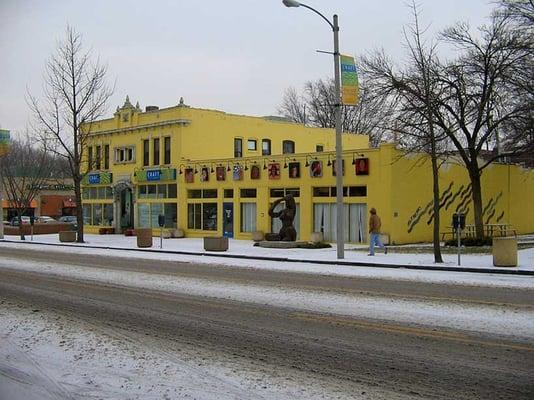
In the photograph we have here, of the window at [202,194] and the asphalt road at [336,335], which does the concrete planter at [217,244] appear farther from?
the asphalt road at [336,335]

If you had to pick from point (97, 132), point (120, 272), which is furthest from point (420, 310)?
point (97, 132)

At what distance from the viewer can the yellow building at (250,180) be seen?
30016 mm

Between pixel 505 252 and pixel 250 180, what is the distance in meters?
18.3

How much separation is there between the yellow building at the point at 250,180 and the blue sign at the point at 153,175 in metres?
0.15

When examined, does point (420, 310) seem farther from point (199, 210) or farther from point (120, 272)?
point (199, 210)

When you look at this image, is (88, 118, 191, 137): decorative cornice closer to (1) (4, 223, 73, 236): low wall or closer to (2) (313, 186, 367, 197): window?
(1) (4, 223, 73, 236): low wall

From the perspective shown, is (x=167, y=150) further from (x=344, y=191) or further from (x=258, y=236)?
(x=344, y=191)

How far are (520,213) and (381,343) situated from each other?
3430cm

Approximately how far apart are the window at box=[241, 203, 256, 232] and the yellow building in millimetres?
56

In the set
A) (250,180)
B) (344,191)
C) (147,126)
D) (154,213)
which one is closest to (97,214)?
(154,213)

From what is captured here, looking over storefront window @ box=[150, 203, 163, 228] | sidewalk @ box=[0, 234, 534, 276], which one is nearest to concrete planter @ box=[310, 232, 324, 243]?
sidewalk @ box=[0, 234, 534, 276]

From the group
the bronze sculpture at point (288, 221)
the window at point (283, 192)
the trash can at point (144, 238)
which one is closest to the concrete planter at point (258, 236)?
the window at point (283, 192)

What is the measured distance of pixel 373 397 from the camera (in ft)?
19.3

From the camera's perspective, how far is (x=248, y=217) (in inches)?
1375
